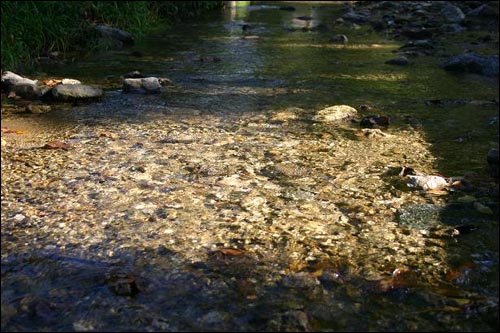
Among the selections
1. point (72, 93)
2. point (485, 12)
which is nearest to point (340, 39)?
point (485, 12)

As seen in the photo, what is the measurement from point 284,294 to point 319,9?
15.3m

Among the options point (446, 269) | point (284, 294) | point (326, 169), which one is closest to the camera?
point (284, 294)

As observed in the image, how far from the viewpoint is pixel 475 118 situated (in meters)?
4.73

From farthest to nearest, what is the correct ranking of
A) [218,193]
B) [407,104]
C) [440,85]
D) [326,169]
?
[440,85] → [407,104] → [326,169] → [218,193]

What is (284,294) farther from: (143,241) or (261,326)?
(143,241)

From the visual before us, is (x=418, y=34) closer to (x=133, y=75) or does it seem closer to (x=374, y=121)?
(x=133, y=75)

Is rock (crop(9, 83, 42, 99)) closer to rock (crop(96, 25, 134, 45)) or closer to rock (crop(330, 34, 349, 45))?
rock (crop(96, 25, 134, 45))

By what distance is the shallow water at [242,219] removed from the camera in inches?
80.0

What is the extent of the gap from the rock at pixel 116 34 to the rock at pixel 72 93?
3.34 m

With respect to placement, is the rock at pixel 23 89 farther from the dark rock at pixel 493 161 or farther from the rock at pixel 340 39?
the rock at pixel 340 39

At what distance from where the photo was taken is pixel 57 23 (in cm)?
766

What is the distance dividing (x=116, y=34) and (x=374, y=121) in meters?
5.17

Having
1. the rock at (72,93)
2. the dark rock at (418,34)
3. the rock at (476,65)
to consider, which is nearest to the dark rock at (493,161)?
the rock at (72,93)

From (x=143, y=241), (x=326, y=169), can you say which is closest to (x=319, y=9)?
(x=326, y=169)
